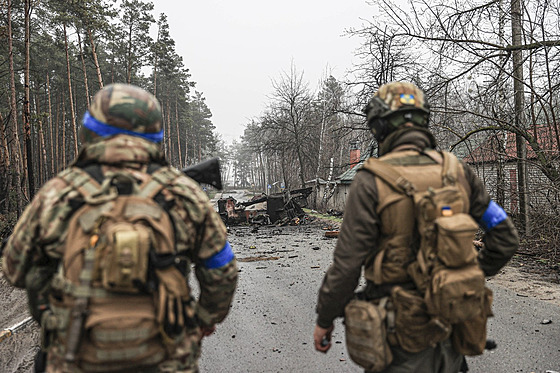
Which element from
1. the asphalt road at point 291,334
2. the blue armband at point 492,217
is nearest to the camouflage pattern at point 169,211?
the blue armband at point 492,217

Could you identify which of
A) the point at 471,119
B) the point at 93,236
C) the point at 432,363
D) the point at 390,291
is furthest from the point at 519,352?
the point at 471,119

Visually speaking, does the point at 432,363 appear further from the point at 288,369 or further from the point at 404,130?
the point at 288,369

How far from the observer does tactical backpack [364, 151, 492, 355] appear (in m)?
1.80

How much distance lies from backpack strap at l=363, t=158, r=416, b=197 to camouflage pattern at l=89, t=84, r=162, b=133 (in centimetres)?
109

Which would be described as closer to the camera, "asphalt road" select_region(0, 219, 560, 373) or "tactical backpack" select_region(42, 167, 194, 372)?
Answer: "tactical backpack" select_region(42, 167, 194, 372)

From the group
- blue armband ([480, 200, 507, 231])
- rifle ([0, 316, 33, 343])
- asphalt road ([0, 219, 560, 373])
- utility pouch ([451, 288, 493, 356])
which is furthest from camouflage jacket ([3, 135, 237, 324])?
rifle ([0, 316, 33, 343])

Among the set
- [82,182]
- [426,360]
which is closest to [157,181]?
[82,182]

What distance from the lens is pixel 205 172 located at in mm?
2400

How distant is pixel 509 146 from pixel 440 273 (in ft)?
33.2

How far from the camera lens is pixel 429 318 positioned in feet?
6.27

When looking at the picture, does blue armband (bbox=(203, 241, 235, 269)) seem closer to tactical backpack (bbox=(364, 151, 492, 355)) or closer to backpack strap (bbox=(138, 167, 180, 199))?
backpack strap (bbox=(138, 167, 180, 199))

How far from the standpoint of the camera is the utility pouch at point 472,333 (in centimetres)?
193

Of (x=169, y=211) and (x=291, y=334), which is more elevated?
(x=169, y=211)

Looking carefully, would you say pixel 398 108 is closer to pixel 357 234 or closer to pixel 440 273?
pixel 357 234
